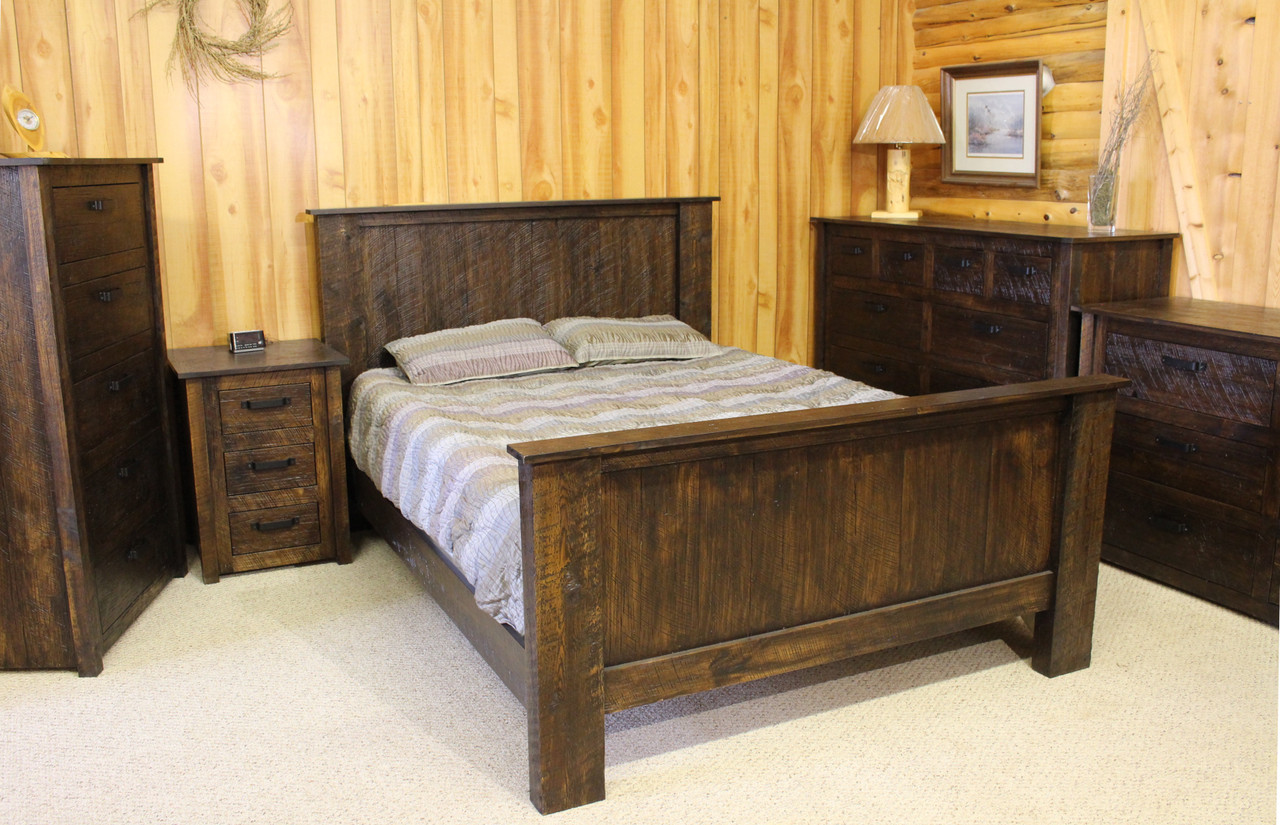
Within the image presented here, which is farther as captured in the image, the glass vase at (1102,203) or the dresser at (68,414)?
the glass vase at (1102,203)

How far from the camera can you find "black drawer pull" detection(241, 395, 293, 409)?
10.9 feet

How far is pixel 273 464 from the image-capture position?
3371 millimetres

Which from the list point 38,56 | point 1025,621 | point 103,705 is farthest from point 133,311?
point 1025,621

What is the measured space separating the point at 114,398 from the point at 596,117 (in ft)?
6.54

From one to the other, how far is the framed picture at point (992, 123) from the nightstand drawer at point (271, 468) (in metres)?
2.73

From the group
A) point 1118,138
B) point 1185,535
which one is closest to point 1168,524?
point 1185,535

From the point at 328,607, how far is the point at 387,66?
1810mm

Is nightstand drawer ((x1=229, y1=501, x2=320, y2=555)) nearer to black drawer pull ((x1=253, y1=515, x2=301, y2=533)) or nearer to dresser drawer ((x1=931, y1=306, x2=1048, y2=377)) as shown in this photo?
black drawer pull ((x1=253, y1=515, x2=301, y2=533))

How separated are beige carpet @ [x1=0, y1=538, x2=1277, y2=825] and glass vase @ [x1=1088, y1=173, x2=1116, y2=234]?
129 centimetres

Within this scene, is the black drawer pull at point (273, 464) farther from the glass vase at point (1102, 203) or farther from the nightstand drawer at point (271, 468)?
the glass vase at point (1102, 203)

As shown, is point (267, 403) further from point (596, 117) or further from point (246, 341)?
point (596, 117)

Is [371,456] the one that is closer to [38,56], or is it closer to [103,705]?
[103,705]

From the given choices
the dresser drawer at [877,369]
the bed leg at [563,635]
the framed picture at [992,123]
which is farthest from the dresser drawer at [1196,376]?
the bed leg at [563,635]

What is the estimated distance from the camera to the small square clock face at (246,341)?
3.55 metres
